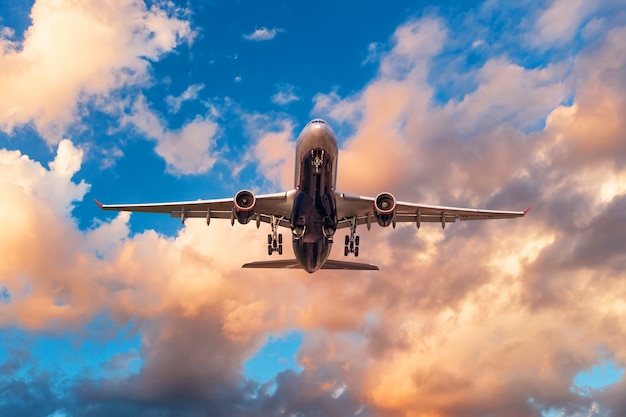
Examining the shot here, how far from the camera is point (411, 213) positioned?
154 feet

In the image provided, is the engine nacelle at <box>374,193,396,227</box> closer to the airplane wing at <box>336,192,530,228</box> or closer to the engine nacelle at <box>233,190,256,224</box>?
the airplane wing at <box>336,192,530,228</box>

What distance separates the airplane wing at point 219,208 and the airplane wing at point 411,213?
4.03 metres

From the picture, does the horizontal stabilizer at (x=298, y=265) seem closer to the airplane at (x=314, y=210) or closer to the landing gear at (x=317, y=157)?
the airplane at (x=314, y=210)

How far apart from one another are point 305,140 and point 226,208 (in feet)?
37.8

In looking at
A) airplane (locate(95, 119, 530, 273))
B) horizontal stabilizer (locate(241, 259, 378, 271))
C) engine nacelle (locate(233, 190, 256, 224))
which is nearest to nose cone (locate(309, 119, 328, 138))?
airplane (locate(95, 119, 530, 273))

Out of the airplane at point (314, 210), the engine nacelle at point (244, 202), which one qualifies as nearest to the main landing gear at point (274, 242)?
the airplane at point (314, 210)

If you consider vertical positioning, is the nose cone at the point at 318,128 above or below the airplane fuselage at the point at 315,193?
above

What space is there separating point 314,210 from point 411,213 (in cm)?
1094

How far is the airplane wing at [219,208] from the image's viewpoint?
1671 inches

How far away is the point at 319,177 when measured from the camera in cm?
3700

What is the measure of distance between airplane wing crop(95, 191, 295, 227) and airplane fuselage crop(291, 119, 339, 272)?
2318 mm

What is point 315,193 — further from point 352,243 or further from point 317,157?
point 352,243

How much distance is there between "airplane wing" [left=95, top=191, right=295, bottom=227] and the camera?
4244 centimetres

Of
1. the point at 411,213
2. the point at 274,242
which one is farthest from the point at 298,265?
the point at 411,213
